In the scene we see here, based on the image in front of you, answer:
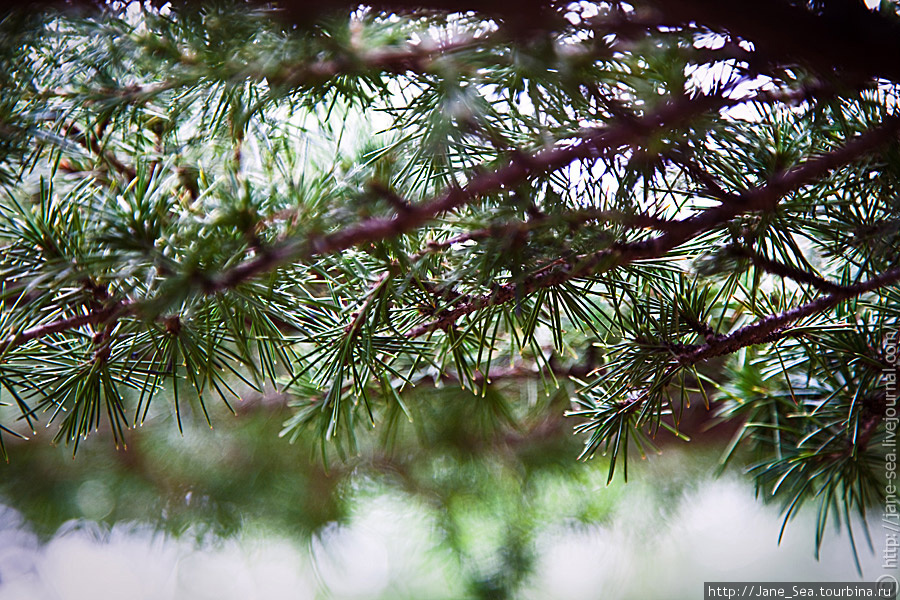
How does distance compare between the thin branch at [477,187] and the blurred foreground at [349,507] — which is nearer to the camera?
the thin branch at [477,187]

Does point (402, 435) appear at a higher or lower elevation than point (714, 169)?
lower

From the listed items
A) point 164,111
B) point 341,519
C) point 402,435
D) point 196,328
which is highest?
point 164,111

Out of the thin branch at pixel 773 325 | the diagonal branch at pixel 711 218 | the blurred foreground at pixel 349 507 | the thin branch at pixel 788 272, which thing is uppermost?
the diagonal branch at pixel 711 218

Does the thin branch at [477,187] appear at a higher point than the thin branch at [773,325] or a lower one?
higher

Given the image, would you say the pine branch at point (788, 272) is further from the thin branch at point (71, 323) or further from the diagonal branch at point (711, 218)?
the thin branch at point (71, 323)

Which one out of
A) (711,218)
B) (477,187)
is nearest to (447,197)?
(477,187)

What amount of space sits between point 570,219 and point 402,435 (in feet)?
2.14

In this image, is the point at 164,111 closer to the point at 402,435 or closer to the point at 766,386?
the point at 766,386

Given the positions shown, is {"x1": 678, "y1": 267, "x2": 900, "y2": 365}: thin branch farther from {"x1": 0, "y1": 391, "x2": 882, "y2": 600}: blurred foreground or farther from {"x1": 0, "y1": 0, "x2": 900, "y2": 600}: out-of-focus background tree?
{"x1": 0, "y1": 391, "x2": 882, "y2": 600}: blurred foreground

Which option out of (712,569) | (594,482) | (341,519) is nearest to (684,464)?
(594,482)

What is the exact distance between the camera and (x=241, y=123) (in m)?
0.30

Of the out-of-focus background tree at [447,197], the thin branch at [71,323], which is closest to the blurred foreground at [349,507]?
the out-of-focus background tree at [447,197]

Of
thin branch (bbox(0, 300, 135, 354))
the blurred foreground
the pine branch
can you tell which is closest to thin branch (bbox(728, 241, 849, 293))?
the pine branch

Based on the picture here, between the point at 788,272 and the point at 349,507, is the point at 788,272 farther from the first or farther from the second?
the point at 349,507
